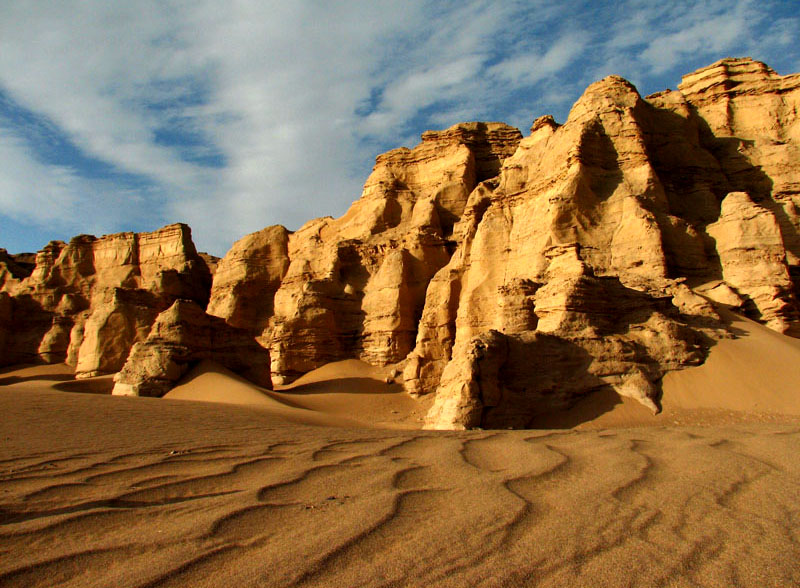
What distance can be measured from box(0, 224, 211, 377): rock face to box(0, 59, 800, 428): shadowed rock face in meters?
0.15

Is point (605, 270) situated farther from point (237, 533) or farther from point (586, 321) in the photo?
point (237, 533)

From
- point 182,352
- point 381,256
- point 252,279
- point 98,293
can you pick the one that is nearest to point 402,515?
point 182,352

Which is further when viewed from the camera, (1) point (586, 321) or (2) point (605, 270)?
(2) point (605, 270)

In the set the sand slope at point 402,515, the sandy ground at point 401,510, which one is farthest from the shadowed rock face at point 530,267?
the sand slope at point 402,515

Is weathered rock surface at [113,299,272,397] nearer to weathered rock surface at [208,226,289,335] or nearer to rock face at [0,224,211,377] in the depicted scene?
rock face at [0,224,211,377]

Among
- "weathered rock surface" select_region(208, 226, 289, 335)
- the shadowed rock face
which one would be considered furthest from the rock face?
"weathered rock surface" select_region(208, 226, 289, 335)

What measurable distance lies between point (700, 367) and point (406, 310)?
51.5 feet

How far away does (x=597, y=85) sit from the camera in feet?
79.3

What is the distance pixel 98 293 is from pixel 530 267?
31.2m

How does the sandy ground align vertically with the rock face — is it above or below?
below

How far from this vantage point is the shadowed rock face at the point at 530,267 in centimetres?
1212

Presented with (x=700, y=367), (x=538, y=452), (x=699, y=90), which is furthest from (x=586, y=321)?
(x=699, y=90)

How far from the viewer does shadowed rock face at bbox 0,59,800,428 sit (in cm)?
1212

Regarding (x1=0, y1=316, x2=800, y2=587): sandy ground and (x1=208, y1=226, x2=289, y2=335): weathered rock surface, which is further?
(x1=208, y1=226, x2=289, y2=335): weathered rock surface
